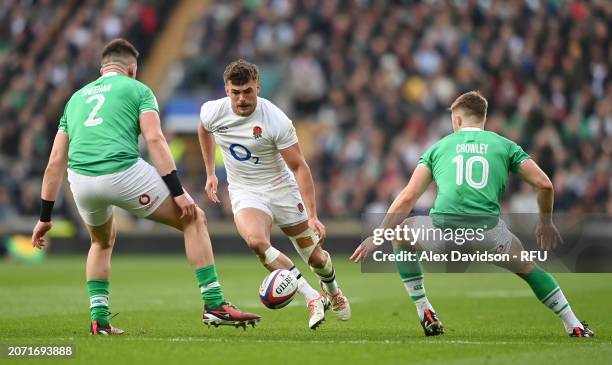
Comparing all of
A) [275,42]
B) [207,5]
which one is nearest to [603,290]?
[275,42]

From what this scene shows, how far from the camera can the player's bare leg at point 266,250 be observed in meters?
9.70

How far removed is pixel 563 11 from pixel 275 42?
270 inches

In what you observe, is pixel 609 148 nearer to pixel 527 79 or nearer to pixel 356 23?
pixel 527 79

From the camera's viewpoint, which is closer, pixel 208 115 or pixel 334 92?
pixel 208 115

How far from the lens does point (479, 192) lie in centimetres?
905

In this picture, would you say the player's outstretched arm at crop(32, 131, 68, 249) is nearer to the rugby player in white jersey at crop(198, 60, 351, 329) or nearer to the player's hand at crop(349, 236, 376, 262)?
the rugby player in white jersey at crop(198, 60, 351, 329)

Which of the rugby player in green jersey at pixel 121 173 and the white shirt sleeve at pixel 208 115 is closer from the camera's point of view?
the rugby player in green jersey at pixel 121 173

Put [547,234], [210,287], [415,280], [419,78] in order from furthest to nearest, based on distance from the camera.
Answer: [419,78] → [415,280] → [210,287] → [547,234]

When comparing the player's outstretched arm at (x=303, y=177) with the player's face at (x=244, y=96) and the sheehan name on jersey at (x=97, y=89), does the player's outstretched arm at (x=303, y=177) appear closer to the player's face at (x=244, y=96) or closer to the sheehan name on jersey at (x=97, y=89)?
the player's face at (x=244, y=96)

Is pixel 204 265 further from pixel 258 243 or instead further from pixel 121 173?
pixel 121 173

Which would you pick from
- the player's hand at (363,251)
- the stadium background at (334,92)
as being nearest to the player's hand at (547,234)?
the player's hand at (363,251)

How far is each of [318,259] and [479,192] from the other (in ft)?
6.38

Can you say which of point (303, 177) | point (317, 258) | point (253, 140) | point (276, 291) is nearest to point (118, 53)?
point (253, 140)

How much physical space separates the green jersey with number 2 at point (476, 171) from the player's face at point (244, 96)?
5.92ft
